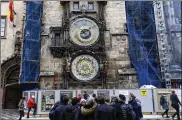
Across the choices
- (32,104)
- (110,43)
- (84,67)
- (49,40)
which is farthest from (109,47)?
(32,104)

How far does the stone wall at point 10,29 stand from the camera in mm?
24734

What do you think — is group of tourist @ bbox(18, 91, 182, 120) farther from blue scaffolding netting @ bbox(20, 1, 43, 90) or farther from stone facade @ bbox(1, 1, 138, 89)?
blue scaffolding netting @ bbox(20, 1, 43, 90)

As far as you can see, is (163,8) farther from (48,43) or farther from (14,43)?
(14,43)

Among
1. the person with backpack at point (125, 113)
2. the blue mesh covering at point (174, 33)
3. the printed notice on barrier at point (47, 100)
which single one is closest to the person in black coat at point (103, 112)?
the person with backpack at point (125, 113)

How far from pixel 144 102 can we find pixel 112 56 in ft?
16.8

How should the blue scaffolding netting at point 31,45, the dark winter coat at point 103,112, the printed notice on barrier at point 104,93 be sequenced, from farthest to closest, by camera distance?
the blue scaffolding netting at point 31,45 → the printed notice on barrier at point 104,93 → the dark winter coat at point 103,112

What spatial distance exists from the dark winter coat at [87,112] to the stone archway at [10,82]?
18.3 meters

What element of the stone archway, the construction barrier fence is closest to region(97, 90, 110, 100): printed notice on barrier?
the construction barrier fence

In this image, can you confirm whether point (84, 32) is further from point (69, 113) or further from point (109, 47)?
point (69, 113)

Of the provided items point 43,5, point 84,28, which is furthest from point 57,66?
point 43,5

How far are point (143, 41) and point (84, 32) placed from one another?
14.4ft

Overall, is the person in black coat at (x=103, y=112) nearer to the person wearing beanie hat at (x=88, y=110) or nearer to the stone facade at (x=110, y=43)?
the person wearing beanie hat at (x=88, y=110)

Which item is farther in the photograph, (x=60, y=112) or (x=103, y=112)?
(x=60, y=112)

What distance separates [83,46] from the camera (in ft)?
69.4
